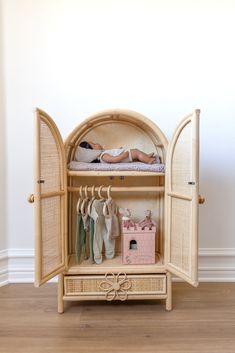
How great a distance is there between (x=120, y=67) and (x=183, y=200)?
1063 millimetres

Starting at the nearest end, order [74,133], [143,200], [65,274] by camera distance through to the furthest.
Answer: [65,274] → [74,133] → [143,200]

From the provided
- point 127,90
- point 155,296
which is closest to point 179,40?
point 127,90

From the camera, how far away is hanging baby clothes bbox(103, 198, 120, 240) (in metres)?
1.65

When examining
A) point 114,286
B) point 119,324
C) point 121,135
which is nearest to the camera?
point 119,324

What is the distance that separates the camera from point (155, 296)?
1.61 meters

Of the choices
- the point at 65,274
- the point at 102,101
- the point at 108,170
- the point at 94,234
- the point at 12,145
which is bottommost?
the point at 65,274

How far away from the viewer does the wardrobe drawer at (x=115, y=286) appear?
5.25 ft

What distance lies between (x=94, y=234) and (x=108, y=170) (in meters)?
0.38

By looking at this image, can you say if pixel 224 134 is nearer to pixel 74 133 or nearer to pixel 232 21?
pixel 232 21

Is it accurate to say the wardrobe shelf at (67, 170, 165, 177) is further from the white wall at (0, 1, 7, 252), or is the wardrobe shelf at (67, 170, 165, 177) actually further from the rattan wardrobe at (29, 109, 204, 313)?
the white wall at (0, 1, 7, 252)

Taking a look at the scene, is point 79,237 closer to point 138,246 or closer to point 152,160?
point 138,246

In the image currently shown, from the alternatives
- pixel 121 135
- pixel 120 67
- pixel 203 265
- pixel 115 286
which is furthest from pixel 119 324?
pixel 120 67

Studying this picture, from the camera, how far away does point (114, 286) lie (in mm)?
1603

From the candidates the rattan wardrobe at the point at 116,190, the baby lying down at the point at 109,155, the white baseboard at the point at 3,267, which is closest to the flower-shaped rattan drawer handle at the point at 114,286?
the rattan wardrobe at the point at 116,190
